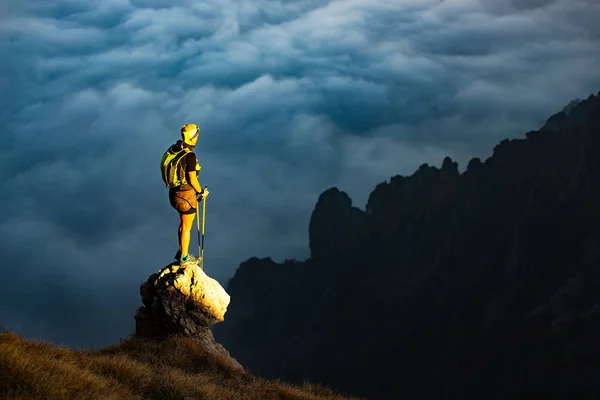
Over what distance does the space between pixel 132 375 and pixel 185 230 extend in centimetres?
629

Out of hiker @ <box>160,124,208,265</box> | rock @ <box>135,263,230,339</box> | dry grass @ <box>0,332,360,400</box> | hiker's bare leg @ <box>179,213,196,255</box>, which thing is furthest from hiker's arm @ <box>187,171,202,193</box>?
dry grass @ <box>0,332,360,400</box>

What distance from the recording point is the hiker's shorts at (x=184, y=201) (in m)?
20.3

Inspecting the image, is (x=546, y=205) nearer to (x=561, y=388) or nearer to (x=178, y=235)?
(x=561, y=388)

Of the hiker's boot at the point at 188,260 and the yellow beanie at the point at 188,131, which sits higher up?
the yellow beanie at the point at 188,131

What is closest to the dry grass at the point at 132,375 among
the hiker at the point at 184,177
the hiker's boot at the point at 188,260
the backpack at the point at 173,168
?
the hiker's boot at the point at 188,260

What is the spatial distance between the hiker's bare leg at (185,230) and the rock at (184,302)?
1.92ft

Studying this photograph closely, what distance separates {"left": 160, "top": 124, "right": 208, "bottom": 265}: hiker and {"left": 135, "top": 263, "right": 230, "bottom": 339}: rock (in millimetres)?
655

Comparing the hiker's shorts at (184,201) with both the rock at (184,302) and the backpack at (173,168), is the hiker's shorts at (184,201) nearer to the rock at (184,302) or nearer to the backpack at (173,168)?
the backpack at (173,168)

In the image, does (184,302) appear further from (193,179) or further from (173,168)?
(173,168)

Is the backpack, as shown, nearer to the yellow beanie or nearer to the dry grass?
the yellow beanie

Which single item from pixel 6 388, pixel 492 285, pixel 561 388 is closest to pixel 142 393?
pixel 6 388

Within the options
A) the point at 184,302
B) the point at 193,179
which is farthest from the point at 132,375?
the point at 193,179

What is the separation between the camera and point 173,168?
20250mm

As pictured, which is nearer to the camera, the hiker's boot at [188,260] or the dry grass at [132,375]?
the dry grass at [132,375]
